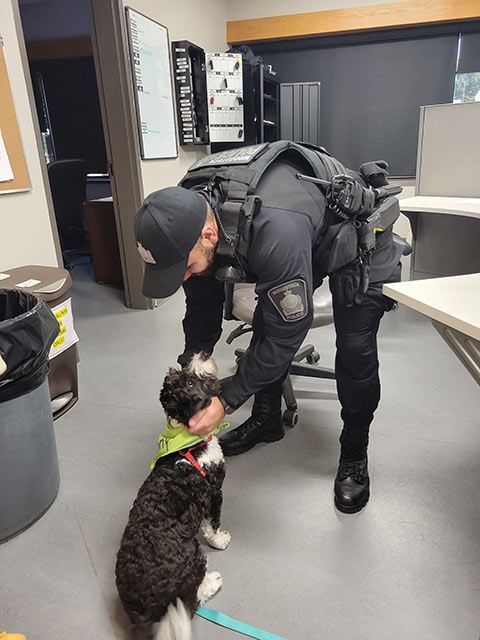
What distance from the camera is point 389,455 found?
1.78 m

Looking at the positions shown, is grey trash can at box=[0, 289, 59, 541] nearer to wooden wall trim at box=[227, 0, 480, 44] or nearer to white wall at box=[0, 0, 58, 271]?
white wall at box=[0, 0, 58, 271]

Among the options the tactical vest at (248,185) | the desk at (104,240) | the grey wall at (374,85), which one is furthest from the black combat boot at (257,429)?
the grey wall at (374,85)

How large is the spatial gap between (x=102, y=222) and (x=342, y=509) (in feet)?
10.6

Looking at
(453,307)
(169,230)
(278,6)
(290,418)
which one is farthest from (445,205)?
(278,6)

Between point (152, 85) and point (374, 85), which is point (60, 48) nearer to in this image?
point (152, 85)

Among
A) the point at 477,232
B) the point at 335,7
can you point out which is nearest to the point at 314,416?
the point at 477,232

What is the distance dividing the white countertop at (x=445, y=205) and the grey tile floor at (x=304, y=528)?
0.90 m

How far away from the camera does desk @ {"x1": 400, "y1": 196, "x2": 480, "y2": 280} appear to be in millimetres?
2863

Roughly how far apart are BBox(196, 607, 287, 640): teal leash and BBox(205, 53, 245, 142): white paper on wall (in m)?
3.92

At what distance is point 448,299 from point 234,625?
989 mm

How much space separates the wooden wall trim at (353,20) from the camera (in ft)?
14.1

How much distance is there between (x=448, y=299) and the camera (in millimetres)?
1063

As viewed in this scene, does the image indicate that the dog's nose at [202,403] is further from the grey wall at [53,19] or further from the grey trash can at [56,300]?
A: the grey wall at [53,19]

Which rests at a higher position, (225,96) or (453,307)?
(225,96)
